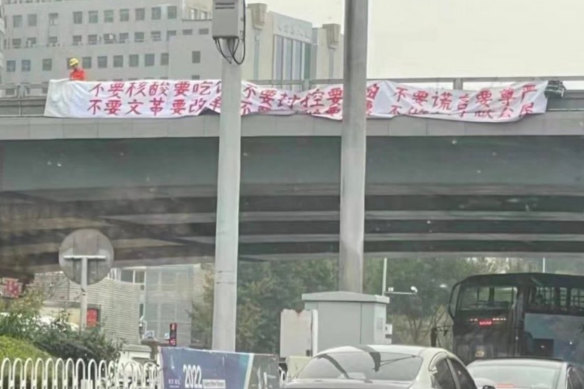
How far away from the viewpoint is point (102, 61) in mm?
39250

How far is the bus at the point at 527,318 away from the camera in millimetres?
27781

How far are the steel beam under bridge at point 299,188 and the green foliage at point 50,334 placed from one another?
44.5 feet

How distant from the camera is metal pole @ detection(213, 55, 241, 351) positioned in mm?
13055

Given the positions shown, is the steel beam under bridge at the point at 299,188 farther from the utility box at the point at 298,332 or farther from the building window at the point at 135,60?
the utility box at the point at 298,332

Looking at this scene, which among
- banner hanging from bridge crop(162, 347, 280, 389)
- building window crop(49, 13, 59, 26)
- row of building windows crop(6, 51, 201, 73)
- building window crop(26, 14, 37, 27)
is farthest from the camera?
building window crop(49, 13, 59, 26)

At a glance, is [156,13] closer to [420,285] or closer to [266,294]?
[266,294]

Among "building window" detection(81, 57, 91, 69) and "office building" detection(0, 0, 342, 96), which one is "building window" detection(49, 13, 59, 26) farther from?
"building window" detection(81, 57, 91, 69)

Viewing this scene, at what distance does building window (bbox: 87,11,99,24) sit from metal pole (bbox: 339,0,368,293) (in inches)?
1014

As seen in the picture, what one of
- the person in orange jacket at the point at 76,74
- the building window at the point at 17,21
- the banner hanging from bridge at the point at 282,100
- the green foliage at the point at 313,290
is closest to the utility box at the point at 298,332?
the banner hanging from bridge at the point at 282,100

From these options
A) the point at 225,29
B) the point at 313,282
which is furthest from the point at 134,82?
the point at 313,282

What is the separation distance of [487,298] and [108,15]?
21.2m

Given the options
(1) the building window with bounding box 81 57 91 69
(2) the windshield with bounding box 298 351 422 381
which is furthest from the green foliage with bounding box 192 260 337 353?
(2) the windshield with bounding box 298 351 422 381

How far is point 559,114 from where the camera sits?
1010 inches

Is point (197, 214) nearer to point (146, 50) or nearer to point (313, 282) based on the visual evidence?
point (146, 50)
